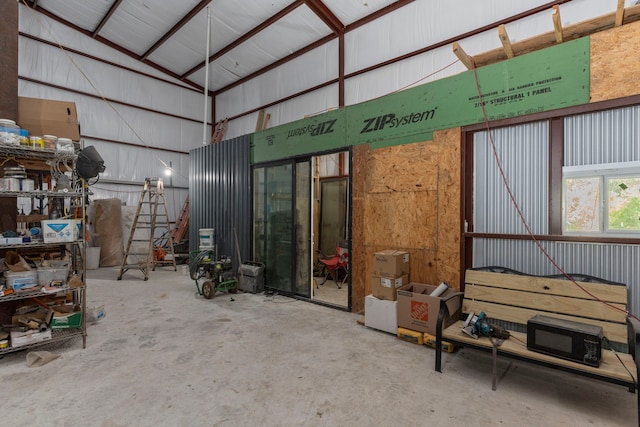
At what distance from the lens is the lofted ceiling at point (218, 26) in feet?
20.8

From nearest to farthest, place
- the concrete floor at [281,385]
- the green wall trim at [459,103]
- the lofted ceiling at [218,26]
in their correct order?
the concrete floor at [281,385] < the green wall trim at [459,103] < the lofted ceiling at [218,26]

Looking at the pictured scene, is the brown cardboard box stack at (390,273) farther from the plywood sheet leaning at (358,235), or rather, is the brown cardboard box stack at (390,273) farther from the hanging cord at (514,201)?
the hanging cord at (514,201)

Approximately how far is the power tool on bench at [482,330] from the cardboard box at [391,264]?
3.20 feet

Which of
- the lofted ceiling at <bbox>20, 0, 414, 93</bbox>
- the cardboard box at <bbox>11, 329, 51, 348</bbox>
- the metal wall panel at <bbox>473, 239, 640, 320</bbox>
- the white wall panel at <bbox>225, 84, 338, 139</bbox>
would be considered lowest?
the cardboard box at <bbox>11, 329, 51, 348</bbox>

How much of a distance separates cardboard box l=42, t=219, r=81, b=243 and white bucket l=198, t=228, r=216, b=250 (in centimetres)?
334

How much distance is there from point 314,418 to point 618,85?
346cm

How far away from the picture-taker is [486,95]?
315 centimetres

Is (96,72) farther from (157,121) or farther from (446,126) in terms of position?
(446,126)

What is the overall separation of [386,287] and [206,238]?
14.3 ft

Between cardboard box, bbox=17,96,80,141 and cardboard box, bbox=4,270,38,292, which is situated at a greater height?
cardboard box, bbox=17,96,80,141

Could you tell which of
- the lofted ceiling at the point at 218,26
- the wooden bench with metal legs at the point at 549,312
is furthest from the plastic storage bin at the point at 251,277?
the lofted ceiling at the point at 218,26

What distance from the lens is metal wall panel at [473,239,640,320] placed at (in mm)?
2496

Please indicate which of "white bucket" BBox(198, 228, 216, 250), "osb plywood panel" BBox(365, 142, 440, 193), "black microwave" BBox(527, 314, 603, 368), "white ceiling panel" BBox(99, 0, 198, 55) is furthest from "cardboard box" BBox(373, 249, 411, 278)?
"white ceiling panel" BBox(99, 0, 198, 55)

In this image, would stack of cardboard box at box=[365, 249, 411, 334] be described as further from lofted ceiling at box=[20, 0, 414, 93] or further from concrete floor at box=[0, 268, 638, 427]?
lofted ceiling at box=[20, 0, 414, 93]
